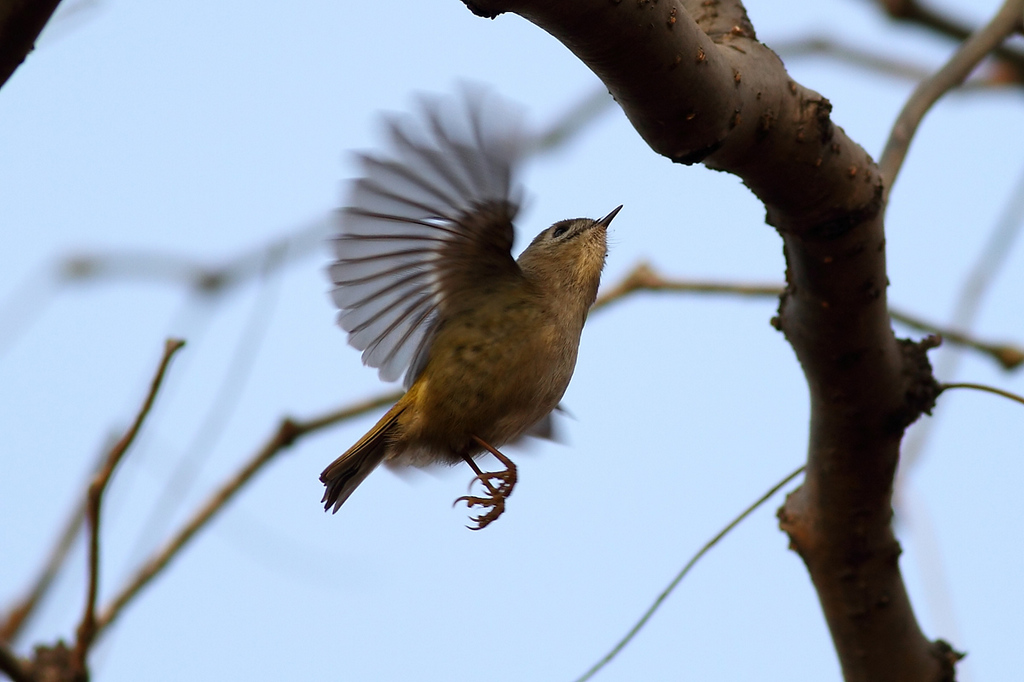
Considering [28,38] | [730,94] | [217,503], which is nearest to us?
[28,38]

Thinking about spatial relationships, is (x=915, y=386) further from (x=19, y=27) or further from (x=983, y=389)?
(x=19, y=27)

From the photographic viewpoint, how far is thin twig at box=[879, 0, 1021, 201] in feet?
7.33

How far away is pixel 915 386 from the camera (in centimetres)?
215

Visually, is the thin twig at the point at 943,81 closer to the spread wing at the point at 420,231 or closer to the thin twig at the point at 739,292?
the thin twig at the point at 739,292

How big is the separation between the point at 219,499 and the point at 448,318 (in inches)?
26.6

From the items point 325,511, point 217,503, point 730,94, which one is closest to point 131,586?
point 217,503

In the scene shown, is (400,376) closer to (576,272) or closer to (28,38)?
(576,272)

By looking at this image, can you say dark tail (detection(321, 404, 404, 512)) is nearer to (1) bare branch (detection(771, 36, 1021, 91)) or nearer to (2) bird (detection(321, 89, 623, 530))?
(2) bird (detection(321, 89, 623, 530))

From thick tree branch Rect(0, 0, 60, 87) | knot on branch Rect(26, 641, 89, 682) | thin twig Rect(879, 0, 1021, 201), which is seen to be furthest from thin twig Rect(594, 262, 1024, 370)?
thick tree branch Rect(0, 0, 60, 87)

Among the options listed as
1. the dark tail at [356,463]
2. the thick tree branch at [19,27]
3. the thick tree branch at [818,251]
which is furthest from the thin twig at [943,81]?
the thick tree branch at [19,27]

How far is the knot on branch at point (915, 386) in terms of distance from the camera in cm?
214

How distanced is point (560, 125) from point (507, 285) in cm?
93

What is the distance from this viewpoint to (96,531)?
5.91ft

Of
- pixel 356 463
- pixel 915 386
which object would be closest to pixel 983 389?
pixel 915 386
